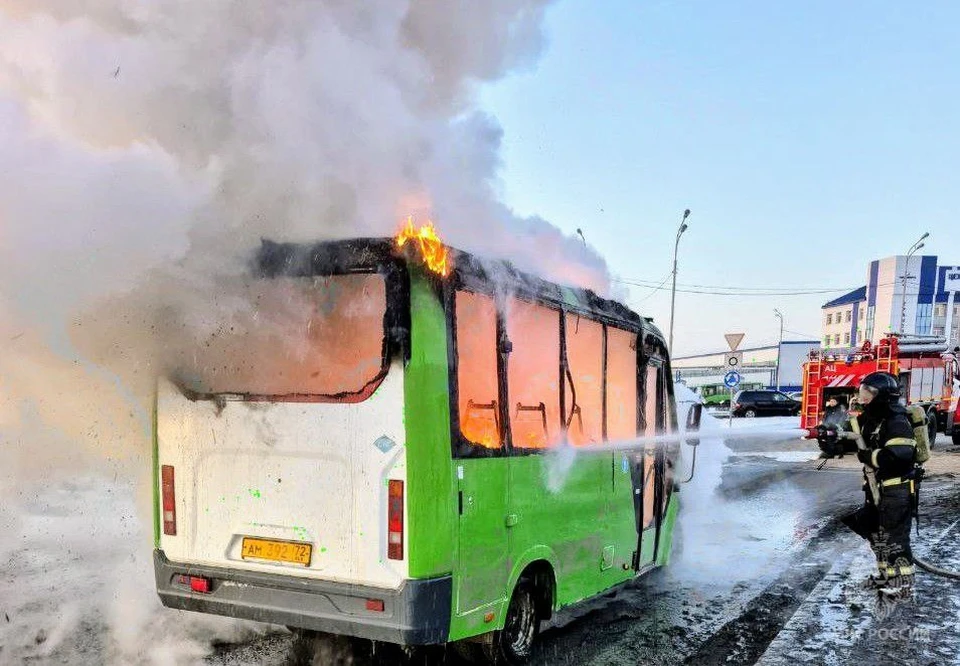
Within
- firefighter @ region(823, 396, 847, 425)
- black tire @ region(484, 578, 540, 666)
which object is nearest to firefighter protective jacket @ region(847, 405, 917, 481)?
black tire @ region(484, 578, 540, 666)

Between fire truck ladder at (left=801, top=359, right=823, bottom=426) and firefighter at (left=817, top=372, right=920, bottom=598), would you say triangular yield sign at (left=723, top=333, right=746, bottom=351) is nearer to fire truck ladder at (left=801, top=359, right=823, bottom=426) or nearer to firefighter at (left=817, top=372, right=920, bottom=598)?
fire truck ladder at (left=801, top=359, right=823, bottom=426)

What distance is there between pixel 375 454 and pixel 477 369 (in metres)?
0.74

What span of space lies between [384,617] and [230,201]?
225 cm

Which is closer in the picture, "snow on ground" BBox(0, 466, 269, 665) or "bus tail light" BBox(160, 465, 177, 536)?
"bus tail light" BBox(160, 465, 177, 536)

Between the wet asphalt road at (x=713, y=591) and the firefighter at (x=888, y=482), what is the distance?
27.4 inches

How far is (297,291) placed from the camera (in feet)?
12.9

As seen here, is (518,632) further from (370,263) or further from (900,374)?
(900,374)

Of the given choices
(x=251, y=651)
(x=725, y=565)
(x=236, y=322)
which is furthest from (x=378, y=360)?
(x=725, y=565)

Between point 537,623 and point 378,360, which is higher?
point 378,360

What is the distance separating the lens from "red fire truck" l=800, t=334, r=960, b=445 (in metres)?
17.8

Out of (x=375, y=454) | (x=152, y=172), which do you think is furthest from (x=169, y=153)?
(x=375, y=454)

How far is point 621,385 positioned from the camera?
5570 millimetres

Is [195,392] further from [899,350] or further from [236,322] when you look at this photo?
[899,350]

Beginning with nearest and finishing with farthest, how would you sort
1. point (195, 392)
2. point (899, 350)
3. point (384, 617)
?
point (384, 617)
point (195, 392)
point (899, 350)
